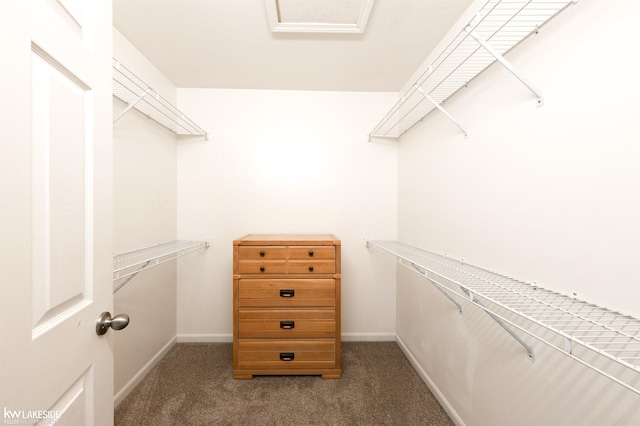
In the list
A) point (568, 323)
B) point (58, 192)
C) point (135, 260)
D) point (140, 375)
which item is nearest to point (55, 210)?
point (58, 192)

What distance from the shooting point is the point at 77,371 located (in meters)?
0.63

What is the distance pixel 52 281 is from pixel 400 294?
2277 millimetres

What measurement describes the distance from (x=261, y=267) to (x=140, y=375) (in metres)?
1.12

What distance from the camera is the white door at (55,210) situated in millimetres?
463

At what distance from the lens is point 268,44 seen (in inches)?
68.1

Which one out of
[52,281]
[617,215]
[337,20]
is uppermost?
[337,20]


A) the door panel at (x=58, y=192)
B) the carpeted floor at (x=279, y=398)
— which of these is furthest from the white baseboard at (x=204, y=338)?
the door panel at (x=58, y=192)

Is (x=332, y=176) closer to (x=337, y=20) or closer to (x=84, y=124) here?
(x=337, y=20)

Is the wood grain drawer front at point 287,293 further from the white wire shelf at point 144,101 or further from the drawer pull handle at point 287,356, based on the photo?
the white wire shelf at point 144,101

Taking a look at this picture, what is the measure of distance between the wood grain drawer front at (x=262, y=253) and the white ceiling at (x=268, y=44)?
1379 millimetres

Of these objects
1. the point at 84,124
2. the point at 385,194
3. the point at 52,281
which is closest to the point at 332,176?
the point at 385,194

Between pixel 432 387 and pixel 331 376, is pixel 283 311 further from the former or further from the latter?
pixel 432 387
